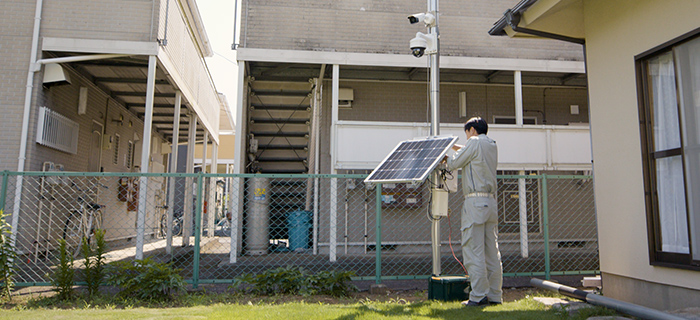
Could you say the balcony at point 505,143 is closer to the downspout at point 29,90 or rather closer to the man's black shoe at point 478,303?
the man's black shoe at point 478,303

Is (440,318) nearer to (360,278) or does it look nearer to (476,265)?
(476,265)

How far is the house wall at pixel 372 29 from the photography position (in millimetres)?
9453

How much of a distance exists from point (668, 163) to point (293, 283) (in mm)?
3834

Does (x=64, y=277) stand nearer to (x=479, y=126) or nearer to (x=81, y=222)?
(x=479, y=126)

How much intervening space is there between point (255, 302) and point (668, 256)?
3.86 metres

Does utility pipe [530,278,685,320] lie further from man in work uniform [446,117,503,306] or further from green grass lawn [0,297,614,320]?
man in work uniform [446,117,503,306]

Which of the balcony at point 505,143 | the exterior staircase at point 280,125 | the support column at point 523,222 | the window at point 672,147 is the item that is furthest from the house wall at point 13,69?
the window at point 672,147

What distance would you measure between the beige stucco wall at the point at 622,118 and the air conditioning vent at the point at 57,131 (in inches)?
317

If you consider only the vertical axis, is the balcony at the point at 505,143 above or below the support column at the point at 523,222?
above

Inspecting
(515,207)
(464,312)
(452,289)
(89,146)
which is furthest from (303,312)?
(89,146)

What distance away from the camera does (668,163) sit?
428cm

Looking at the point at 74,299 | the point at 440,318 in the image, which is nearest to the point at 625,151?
the point at 440,318

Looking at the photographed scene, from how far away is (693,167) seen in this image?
4.02m

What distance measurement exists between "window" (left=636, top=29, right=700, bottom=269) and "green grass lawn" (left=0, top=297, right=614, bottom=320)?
844mm
